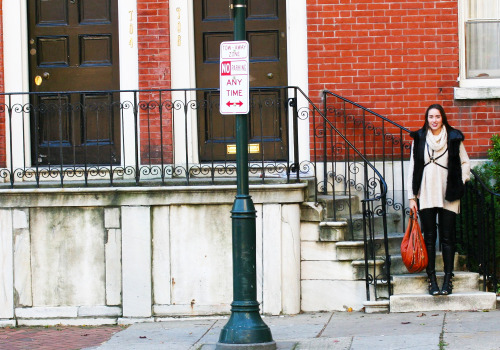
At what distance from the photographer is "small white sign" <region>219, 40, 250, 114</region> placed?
7852 mm

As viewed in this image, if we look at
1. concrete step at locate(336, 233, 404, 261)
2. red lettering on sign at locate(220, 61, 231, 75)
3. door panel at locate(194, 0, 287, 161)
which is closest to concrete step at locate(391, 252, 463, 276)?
concrete step at locate(336, 233, 404, 261)

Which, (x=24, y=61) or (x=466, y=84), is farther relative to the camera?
(x=24, y=61)

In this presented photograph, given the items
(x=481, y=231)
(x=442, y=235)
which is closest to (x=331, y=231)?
(x=442, y=235)

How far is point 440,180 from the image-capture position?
9.28 m

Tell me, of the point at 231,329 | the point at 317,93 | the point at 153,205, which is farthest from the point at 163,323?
the point at 317,93

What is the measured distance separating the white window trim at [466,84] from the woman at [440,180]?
1475mm

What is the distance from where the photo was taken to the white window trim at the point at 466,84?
10.6 m

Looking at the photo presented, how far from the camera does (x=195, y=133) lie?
10984 millimetres

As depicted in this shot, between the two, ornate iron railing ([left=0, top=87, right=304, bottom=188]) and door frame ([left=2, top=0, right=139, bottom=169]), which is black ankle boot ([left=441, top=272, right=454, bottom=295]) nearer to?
ornate iron railing ([left=0, top=87, right=304, bottom=188])

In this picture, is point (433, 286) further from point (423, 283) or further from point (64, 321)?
point (64, 321)

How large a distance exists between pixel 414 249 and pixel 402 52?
2.67 meters

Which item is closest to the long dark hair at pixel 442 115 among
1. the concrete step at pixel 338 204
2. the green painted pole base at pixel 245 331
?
the concrete step at pixel 338 204

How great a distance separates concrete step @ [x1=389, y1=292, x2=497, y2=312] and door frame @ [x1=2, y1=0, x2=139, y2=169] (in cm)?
368

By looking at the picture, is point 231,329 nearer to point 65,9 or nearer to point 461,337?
point 461,337
